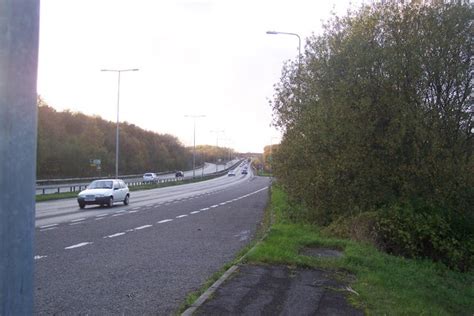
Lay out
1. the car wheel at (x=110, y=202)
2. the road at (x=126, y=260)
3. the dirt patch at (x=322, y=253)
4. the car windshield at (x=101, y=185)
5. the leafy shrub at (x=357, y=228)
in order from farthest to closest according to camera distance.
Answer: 1. the car windshield at (x=101, y=185)
2. the car wheel at (x=110, y=202)
3. the leafy shrub at (x=357, y=228)
4. the dirt patch at (x=322, y=253)
5. the road at (x=126, y=260)

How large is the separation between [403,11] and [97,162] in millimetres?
39086

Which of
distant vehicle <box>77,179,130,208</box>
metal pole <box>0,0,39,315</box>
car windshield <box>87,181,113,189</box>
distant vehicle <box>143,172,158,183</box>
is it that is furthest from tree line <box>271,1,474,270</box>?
distant vehicle <box>143,172,158,183</box>

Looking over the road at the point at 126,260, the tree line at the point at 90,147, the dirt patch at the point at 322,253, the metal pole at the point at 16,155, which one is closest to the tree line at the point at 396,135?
the dirt patch at the point at 322,253

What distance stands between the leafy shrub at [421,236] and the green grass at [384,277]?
0.82 m

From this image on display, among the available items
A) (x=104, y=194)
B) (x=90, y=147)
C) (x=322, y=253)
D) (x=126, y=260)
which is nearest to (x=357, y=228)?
(x=322, y=253)

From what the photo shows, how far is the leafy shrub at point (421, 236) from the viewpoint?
13.2 meters

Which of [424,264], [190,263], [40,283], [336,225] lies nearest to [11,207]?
[40,283]


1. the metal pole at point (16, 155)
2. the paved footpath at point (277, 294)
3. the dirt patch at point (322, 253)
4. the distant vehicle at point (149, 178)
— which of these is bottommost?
the distant vehicle at point (149, 178)

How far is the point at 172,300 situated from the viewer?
7.01m

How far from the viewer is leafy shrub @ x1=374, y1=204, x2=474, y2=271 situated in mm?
13195

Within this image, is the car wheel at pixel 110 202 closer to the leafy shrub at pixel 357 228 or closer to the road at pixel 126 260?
the road at pixel 126 260

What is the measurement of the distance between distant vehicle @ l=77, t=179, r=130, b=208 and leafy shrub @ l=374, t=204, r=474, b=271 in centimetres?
1663

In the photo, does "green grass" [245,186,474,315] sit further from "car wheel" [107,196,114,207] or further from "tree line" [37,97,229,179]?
"tree line" [37,97,229,179]

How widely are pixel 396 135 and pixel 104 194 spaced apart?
54.9 feet
